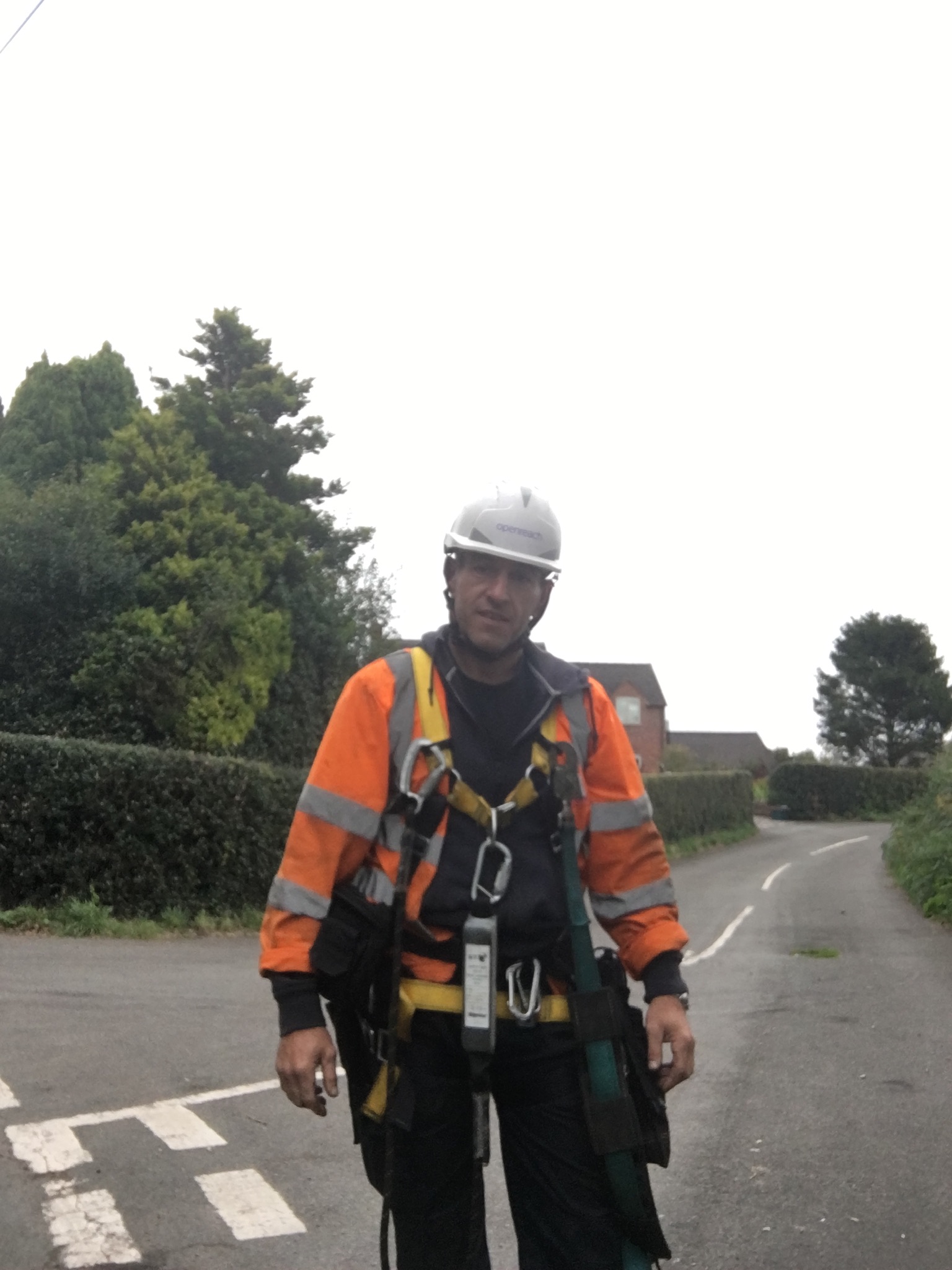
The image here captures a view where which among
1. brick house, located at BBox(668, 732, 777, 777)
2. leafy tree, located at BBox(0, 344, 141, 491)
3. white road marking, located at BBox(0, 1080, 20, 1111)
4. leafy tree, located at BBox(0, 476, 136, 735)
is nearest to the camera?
white road marking, located at BBox(0, 1080, 20, 1111)

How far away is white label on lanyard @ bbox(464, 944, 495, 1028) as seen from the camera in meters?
2.88

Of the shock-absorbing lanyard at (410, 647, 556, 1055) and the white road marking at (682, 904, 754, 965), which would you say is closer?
the shock-absorbing lanyard at (410, 647, 556, 1055)

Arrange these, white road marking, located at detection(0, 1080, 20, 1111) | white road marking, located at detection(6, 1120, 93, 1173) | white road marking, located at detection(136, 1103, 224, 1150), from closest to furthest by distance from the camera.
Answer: white road marking, located at detection(6, 1120, 93, 1173) → white road marking, located at detection(136, 1103, 224, 1150) → white road marking, located at detection(0, 1080, 20, 1111)

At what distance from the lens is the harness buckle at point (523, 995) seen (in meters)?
2.95

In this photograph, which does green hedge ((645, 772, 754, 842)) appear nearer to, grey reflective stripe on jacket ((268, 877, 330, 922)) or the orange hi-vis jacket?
the orange hi-vis jacket

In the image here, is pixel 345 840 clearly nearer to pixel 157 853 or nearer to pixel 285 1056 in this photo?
pixel 285 1056

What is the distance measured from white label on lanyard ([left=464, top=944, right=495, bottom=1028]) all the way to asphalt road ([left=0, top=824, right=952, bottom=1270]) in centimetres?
195

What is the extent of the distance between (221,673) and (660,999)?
22586 millimetres

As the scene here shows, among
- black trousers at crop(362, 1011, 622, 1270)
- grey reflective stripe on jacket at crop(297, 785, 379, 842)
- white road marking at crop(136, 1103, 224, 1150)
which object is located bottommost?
white road marking at crop(136, 1103, 224, 1150)

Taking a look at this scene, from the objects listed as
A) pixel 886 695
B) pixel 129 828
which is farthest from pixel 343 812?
pixel 886 695

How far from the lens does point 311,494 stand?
99.2 ft

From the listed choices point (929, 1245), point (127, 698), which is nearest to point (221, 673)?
point (127, 698)

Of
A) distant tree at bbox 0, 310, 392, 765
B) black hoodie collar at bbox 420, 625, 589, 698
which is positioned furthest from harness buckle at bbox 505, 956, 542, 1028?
distant tree at bbox 0, 310, 392, 765

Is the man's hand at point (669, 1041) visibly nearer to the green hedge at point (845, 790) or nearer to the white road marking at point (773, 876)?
the white road marking at point (773, 876)
